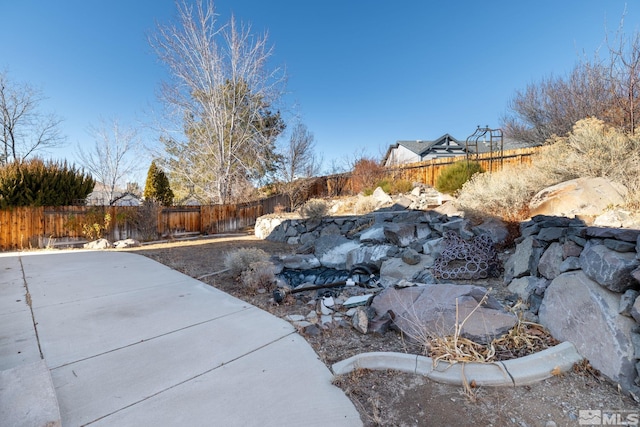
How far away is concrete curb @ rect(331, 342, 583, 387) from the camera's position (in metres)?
1.90

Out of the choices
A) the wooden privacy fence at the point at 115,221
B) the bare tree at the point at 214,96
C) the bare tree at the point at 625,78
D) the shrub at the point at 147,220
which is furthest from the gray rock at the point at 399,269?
the bare tree at the point at 214,96

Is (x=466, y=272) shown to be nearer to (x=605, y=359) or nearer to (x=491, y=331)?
(x=491, y=331)

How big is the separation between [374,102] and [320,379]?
1451 cm

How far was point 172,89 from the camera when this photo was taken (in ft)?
42.3

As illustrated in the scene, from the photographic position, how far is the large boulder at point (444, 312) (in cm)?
232

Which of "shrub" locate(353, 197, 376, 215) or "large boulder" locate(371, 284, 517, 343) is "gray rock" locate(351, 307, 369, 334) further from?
"shrub" locate(353, 197, 376, 215)

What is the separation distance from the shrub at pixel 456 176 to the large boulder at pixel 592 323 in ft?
19.3

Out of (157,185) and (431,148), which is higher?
(431,148)

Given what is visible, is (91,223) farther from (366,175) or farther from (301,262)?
(366,175)

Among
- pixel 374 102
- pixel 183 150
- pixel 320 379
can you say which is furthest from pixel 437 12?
pixel 183 150

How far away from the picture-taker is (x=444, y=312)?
2527mm

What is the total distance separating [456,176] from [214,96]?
34.2ft

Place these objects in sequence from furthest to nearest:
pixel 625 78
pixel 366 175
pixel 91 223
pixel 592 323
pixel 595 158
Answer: pixel 366 175, pixel 91 223, pixel 625 78, pixel 595 158, pixel 592 323
